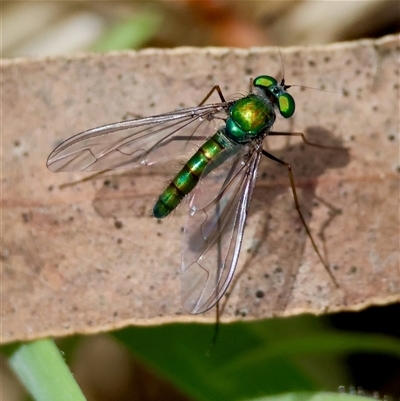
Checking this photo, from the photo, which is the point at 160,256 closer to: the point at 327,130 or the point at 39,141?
the point at 39,141

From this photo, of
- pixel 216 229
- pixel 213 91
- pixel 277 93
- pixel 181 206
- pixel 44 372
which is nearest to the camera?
pixel 44 372

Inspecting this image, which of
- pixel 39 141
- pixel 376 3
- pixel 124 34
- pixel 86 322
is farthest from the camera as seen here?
pixel 376 3

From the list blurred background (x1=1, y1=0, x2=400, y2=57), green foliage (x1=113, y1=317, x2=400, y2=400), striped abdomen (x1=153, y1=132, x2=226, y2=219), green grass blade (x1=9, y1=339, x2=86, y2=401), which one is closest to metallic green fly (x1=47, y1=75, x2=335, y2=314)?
striped abdomen (x1=153, y1=132, x2=226, y2=219)

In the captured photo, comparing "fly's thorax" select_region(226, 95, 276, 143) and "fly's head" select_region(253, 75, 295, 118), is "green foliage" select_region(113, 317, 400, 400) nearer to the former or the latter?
"fly's thorax" select_region(226, 95, 276, 143)

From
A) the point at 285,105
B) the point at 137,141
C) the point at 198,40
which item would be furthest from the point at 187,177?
the point at 198,40

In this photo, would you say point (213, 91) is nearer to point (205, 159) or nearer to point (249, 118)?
point (249, 118)

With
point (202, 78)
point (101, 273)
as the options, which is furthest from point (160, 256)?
point (202, 78)
